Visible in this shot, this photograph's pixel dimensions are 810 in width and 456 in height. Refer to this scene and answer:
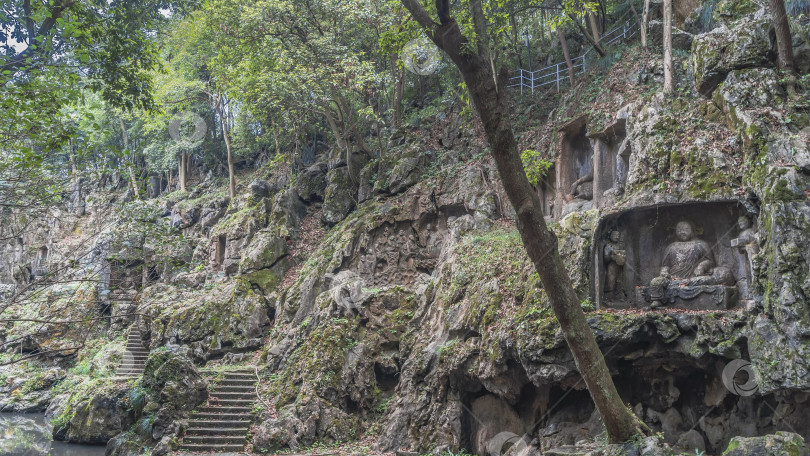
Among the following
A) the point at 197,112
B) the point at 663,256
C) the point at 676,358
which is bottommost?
the point at 676,358

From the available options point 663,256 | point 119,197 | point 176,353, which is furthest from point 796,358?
point 119,197

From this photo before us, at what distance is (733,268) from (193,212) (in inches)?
1002

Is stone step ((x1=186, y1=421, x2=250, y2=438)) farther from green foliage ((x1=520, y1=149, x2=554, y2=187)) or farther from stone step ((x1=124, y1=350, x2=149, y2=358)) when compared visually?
stone step ((x1=124, y1=350, x2=149, y2=358))

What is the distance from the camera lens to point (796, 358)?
709cm

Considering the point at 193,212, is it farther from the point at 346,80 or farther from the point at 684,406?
the point at 684,406

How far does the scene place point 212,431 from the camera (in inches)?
480

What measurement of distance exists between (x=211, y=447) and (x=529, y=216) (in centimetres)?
976

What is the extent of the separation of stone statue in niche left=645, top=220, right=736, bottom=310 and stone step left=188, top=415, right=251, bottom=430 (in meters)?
9.46

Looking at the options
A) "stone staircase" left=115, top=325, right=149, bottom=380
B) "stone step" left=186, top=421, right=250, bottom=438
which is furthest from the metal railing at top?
"stone staircase" left=115, top=325, right=149, bottom=380
